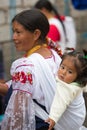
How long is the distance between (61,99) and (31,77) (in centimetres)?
Answer: 24

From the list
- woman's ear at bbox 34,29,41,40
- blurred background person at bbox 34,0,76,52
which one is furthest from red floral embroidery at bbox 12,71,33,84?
blurred background person at bbox 34,0,76,52

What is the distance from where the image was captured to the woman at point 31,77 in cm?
323

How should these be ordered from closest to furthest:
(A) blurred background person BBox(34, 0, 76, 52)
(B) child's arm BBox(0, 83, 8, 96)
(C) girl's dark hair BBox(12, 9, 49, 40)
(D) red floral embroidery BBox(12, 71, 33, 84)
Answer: (D) red floral embroidery BBox(12, 71, 33, 84) → (C) girl's dark hair BBox(12, 9, 49, 40) → (B) child's arm BBox(0, 83, 8, 96) → (A) blurred background person BBox(34, 0, 76, 52)

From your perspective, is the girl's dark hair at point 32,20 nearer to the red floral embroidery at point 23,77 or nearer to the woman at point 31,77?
the woman at point 31,77

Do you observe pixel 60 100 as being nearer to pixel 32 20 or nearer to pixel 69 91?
pixel 69 91

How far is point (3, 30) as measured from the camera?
7.71m

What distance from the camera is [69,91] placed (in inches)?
129

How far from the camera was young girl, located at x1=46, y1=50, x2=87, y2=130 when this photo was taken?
3.24 meters

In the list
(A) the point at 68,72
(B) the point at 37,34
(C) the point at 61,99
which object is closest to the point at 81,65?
(A) the point at 68,72

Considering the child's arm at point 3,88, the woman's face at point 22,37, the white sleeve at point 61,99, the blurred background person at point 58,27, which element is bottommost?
the blurred background person at point 58,27

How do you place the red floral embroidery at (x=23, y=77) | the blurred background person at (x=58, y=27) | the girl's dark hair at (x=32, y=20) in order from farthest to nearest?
the blurred background person at (x=58, y=27), the girl's dark hair at (x=32, y=20), the red floral embroidery at (x=23, y=77)

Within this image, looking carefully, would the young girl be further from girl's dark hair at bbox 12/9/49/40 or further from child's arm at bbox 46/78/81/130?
girl's dark hair at bbox 12/9/49/40

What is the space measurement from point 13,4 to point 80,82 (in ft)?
15.5

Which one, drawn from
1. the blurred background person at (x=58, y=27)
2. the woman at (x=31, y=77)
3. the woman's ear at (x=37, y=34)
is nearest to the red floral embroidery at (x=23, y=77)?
the woman at (x=31, y=77)
